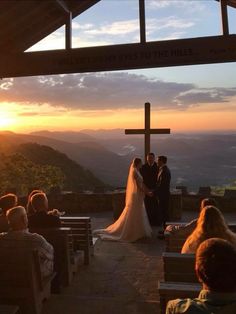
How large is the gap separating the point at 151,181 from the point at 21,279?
20.4 ft

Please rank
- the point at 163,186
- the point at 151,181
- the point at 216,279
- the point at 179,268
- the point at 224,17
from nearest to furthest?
1. the point at 216,279
2. the point at 179,268
3. the point at 224,17
4. the point at 163,186
5. the point at 151,181

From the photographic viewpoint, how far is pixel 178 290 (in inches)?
163

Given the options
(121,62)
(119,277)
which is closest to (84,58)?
(121,62)

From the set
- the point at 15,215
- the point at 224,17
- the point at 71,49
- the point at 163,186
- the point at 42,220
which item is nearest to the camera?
the point at 15,215

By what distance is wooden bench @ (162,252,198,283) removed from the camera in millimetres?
4621

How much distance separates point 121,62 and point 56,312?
18.2 feet

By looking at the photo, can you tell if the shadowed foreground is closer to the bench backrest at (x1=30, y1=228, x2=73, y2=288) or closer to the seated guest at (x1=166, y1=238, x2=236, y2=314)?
the bench backrest at (x1=30, y1=228, x2=73, y2=288)

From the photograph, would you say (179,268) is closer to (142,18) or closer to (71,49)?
(142,18)

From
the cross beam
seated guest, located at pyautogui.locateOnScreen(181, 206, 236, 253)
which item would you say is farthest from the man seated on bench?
the cross beam

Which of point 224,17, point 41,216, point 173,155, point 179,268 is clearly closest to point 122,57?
point 224,17

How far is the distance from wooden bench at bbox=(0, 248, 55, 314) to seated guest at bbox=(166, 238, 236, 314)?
269cm

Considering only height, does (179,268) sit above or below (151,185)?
below

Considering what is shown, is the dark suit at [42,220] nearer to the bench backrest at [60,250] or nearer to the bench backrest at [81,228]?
the bench backrest at [60,250]

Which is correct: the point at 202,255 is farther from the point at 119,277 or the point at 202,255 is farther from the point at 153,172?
the point at 153,172
